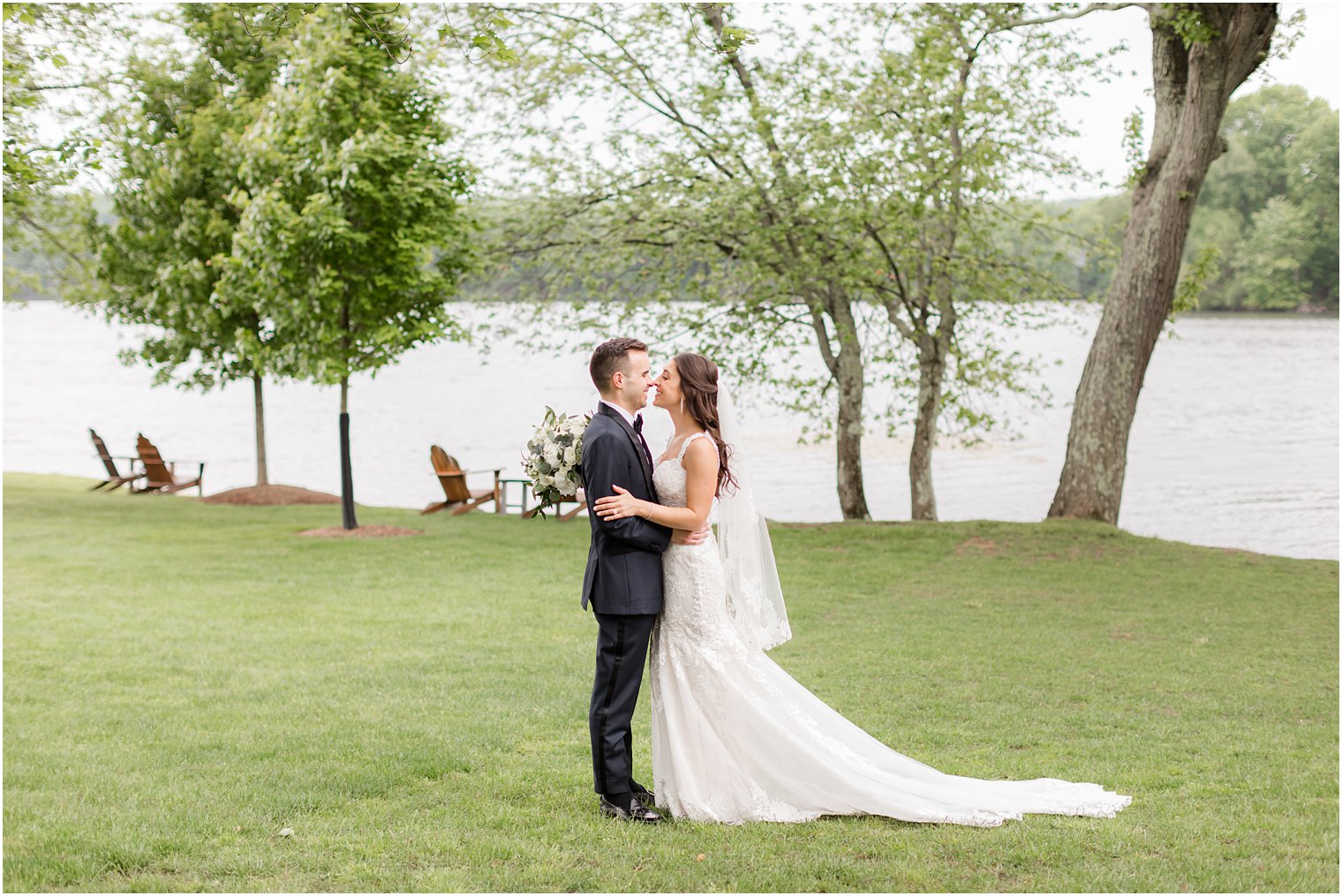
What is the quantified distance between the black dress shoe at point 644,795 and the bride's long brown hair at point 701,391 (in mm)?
1511

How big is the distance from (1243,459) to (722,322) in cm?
2914

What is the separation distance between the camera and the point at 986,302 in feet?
65.8

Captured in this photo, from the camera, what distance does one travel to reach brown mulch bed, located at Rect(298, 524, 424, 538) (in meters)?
18.2

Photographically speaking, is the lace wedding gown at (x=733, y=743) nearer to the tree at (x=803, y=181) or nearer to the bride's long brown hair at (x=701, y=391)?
the bride's long brown hair at (x=701, y=391)

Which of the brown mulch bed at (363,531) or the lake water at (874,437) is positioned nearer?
the brown mulch bed at (363,531)

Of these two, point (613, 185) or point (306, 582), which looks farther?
point (613, 185)

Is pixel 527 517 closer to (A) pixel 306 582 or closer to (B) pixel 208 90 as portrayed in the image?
(A) pixel 306 582

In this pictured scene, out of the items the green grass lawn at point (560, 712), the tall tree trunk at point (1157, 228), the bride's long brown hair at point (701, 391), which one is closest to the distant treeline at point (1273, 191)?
the tall tree trunk at point (1157, 228)

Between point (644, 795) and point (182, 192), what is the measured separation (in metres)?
20.0

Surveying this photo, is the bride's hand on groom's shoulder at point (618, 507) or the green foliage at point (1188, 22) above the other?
the green foliage at point (1188, 22)

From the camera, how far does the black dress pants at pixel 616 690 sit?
18.4 ft

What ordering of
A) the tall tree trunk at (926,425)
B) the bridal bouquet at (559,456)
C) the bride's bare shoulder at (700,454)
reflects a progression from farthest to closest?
the tall tree trunk at (926,425)
the bridal bouquet at (559,456)
the bride's bare shoulder at (700,454)

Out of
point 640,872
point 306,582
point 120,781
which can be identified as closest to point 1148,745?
point 640,872

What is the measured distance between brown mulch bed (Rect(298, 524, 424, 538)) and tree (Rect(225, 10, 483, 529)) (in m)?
0.99
